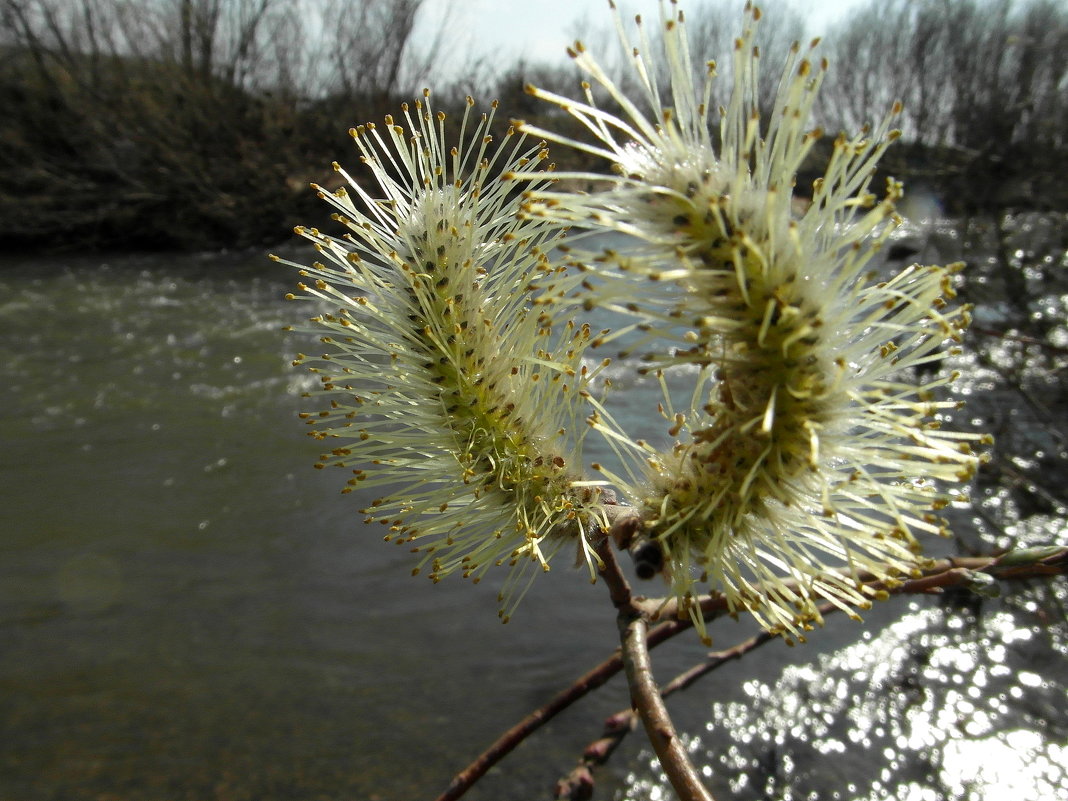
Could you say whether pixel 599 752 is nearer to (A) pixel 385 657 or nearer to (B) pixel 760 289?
(B) pixel 760 289

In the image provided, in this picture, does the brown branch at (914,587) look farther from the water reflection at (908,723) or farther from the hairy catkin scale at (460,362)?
the water reflection at (908,723)

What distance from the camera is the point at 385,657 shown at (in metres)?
3.59

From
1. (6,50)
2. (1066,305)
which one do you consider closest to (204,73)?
(6,50)

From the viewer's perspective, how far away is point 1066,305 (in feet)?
15.4

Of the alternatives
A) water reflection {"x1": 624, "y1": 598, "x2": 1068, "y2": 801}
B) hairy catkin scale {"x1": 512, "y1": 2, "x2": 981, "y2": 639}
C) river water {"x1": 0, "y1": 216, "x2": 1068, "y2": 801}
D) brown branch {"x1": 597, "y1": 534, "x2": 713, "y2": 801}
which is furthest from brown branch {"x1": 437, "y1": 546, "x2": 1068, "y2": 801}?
water reflection {"x1": 624, "y1": 598, "x2": 1068, "y2": 801}

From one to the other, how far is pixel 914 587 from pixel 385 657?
115 inches

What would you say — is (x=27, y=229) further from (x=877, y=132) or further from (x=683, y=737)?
(x=877, y=132)

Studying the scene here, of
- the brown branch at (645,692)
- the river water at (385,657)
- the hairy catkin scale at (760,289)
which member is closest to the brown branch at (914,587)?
the brown branch at (645,692)

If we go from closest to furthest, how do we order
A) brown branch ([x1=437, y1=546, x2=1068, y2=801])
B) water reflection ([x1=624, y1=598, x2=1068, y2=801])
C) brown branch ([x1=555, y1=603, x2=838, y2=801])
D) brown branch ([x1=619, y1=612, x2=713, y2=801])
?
brown branch ([x1=619, y1=612, x2=713, y2=801]) → brown branch ([x1=437, y1=546, x2=1068, y2=801]) → brown branch ([x1=555, y1=603, x2=838, y2=801]) → water reflection ([x1=624, y1=598, x2=1068, y2=801])

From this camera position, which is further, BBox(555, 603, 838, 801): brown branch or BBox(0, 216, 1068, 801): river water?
BBox(0, 216, 1068, 801): river water

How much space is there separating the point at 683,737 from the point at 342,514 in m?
2.86

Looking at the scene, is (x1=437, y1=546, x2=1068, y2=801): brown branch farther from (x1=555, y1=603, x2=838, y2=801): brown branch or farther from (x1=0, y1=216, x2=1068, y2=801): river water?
(x1=0, y1=216, x2=1068, y2=801): river water

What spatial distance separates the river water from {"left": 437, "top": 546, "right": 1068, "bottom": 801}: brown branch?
127 cm

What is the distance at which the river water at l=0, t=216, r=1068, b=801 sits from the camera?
278 cm
